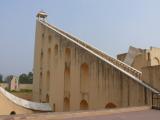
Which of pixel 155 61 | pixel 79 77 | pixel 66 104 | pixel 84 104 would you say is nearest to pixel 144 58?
pixel 155 61

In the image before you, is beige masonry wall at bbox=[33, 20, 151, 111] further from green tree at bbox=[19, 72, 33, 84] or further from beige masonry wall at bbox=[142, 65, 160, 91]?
green tree at bbox=[19, 72, 33, 84]

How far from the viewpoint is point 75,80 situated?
17391 mm

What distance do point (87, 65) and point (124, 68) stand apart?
10.6 feet

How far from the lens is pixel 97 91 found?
14398 millimetres

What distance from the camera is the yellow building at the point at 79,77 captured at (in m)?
12.3

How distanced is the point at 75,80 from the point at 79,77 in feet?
1.70

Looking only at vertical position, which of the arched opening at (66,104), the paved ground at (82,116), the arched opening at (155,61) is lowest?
the arched opening at (66,104)

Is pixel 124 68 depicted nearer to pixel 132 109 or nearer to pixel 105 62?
pixel 105 62

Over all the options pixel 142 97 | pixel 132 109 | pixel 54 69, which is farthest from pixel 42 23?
pixel 132 109

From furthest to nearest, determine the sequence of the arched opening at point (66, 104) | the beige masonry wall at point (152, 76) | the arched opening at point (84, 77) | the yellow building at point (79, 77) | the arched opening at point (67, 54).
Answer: the arched opening at point (67, 54), the arched opening at point (66, 104), the arched opening at point (84, 77), the yellow building at point (79, 77), the beige masonry wall at point (152, 76)

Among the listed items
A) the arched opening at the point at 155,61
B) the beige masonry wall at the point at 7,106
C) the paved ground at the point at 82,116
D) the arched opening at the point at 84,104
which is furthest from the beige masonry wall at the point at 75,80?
the arched opening at the point at 155,61

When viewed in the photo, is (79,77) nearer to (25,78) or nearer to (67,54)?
(67,54)

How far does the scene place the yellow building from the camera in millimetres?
12344

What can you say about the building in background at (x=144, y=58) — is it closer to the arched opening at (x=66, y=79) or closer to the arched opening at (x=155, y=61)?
the arched opening at (x=155, y=61)
